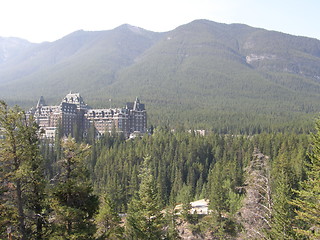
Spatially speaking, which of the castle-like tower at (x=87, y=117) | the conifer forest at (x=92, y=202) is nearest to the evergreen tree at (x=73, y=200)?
the conifer forest at (x=92, y=202)

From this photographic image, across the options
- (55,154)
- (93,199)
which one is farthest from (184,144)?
(93,199)

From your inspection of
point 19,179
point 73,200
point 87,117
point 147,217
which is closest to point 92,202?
point 73,200

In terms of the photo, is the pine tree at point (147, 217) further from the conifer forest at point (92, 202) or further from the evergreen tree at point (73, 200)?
the evergreen tree at point (73, 200)

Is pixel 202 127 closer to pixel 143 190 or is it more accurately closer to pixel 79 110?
pixel 79 110

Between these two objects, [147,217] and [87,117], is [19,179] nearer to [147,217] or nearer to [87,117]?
[147,217]

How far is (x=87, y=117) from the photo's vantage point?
150375mm

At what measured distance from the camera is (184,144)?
112 meters

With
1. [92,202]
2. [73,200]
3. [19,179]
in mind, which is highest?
[19,179]

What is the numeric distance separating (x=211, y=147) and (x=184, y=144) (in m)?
12.8

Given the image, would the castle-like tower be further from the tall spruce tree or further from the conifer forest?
the tall spruce tree

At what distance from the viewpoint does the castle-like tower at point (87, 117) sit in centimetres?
14112

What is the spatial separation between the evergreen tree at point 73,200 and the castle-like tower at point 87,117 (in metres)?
120

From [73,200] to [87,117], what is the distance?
133m

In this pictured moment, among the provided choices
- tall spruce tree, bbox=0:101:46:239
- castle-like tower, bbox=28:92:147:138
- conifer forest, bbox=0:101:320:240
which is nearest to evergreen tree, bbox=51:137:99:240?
conifer forest, bbox=0:101:320:240
